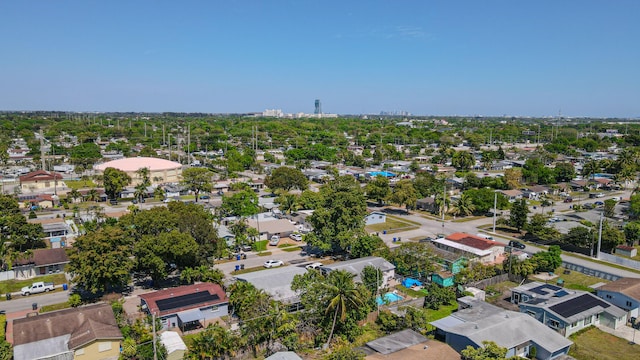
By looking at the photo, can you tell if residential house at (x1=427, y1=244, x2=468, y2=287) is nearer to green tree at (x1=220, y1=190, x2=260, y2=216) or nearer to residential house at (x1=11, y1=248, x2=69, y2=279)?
green tree at (x1=220, y1=190, x2=260, y2=216)

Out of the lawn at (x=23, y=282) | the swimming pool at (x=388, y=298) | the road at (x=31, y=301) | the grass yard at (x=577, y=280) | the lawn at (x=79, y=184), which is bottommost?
the road at (x=31, y=301)

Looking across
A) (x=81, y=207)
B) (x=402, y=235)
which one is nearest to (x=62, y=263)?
(x=81, y=207)

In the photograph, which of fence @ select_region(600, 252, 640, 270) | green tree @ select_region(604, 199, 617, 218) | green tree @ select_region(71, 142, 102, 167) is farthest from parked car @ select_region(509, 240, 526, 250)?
green tree @ select_region(71, 142, 102, 167)

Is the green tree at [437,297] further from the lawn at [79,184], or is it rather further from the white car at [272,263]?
the lawn at [79,184]

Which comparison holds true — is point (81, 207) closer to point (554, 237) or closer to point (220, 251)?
point (220, 251)

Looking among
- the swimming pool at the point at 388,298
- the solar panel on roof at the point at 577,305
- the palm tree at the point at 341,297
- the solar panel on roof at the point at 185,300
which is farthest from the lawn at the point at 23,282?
the solar panel on roof at the point at 577,305
